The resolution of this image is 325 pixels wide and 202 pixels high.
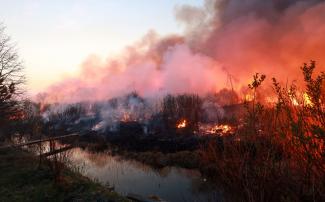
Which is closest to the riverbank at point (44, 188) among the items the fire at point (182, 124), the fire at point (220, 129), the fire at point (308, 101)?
the fire at point (308, 101)

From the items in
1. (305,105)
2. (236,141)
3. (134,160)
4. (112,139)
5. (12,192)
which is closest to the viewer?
(305,105)

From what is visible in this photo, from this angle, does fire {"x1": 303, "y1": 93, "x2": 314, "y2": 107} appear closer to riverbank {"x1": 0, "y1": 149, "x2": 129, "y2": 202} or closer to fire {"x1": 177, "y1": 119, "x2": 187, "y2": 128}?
riverbank {"x1": 0, "y1": 149, "x2": 129, "y2": 202}

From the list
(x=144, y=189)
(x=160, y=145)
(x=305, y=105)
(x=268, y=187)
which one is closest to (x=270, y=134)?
(x=268, y=187)

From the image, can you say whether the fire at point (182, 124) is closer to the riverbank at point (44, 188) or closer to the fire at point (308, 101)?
the riverbank at point (44, 188)

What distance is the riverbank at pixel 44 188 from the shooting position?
9719 mm

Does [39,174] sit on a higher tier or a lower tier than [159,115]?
lower

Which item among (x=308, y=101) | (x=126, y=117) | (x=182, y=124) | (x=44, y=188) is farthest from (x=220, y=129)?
(x=126, y=117)

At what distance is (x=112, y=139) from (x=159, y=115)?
32.4 feet

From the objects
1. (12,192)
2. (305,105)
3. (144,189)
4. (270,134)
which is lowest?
(144,189)

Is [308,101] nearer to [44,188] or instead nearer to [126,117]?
[44,188]

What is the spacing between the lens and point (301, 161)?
14.4 feet

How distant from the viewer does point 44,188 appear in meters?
10.6

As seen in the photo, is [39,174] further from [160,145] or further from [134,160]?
[160,145]

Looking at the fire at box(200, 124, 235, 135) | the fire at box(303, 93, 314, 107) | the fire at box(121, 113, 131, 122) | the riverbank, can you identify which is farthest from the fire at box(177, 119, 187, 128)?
the fire at box(303, 93, 314, 107)
